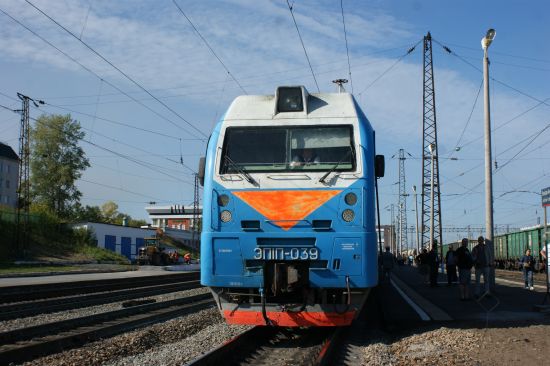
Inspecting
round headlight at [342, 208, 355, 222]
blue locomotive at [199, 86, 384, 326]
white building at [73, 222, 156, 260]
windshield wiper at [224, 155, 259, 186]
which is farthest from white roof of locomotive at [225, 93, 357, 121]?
white building at [73, 222, 156, 260]

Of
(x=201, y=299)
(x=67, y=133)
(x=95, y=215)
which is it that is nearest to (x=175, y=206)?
(x=95, y=215)

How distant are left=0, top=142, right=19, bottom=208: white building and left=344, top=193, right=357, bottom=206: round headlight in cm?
9092

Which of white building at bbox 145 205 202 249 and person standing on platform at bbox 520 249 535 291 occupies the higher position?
white building at bbox 145 205 202 249

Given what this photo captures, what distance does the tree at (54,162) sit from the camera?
231ft

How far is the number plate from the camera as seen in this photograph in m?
7.89

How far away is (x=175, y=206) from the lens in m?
150

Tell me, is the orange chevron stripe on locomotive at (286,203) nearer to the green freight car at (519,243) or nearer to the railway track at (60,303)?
the railway track at (60,303)

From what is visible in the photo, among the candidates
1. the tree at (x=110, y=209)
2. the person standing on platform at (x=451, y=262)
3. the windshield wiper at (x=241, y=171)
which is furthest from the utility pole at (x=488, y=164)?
the tree at (x=110, y=209)

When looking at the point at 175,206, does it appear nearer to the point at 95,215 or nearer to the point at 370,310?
the point at 95,215

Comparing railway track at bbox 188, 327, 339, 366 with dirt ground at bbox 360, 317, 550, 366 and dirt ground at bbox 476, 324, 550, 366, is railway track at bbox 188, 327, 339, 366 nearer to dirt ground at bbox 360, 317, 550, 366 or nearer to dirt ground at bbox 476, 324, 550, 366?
dirt ground at bbox 360, 317, 550, 366

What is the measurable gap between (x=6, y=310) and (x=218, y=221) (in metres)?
7.65

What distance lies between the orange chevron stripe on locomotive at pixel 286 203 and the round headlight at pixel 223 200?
0.18 metres

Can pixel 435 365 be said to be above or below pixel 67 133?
below

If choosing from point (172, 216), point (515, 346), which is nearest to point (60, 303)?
point (515, 346)
